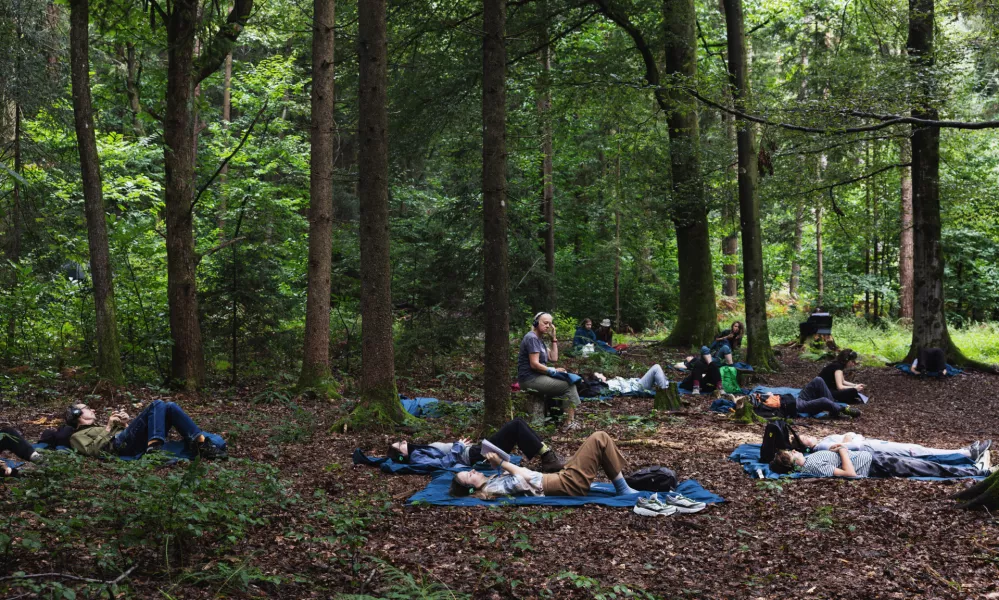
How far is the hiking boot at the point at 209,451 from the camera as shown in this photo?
7.12 m

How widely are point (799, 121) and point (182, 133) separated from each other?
874 cm

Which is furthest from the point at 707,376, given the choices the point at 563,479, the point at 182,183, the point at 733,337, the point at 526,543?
the point at 182,183

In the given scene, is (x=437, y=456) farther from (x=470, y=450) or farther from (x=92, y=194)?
(x=92, y=194)

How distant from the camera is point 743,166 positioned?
14172 millimetres

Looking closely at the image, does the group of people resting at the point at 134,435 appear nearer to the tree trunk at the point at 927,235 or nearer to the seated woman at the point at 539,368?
the seated woman at the point at 539,368

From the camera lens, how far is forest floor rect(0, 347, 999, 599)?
404 cm

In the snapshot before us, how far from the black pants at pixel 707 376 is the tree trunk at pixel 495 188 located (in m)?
5.87

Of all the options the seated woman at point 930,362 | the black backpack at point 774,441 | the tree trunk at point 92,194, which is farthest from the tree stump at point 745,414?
the tree trunk at point 92,194

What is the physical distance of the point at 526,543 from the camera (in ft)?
16.5

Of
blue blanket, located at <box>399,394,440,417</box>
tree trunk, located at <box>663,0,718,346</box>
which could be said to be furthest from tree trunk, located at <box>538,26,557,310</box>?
blue blanket, located at <box>399,394,440,417</box>

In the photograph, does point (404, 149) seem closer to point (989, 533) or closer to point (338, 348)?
point (338, 348)

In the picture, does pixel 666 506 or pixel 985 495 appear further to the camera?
pixel 666 506

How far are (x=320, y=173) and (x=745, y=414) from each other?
6.92m

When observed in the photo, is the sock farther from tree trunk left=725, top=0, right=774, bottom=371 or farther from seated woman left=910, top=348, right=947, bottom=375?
seated woman left=910, top=348, right=947, bottom=375
